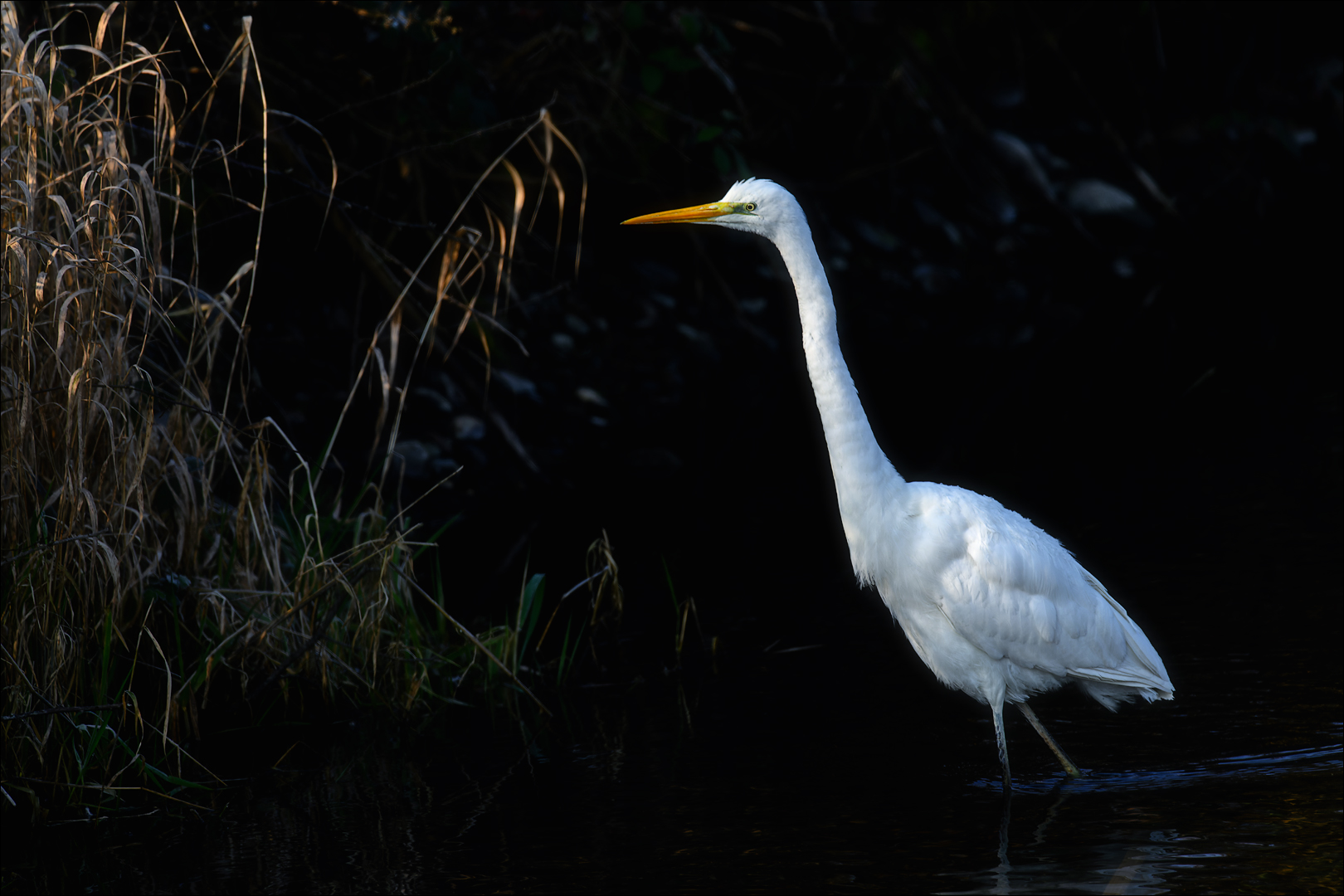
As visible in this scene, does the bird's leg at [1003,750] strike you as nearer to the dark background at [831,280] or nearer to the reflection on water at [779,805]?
the reflection on water at [779,805]

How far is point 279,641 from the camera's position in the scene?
4355 mm

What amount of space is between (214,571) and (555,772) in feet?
4.32

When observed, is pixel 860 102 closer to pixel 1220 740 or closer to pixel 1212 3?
pixel 1212 3

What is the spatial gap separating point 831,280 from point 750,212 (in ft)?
22.8

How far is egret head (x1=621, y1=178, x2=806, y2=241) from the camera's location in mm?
3967

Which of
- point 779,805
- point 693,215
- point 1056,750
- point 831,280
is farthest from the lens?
point 831,280

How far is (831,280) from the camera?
10.9 metres

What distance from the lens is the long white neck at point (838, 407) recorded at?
400 centimetres

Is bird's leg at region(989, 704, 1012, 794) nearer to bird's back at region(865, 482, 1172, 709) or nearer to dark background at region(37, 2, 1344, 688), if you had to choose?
bird's back at region(865, 482, 1172, 709)

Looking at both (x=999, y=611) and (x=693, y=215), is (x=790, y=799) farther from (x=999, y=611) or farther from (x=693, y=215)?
(x=693, y=215)

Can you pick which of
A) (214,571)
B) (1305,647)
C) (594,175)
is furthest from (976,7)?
(214,571)

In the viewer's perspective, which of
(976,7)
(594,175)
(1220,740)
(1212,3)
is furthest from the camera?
(1212,3)

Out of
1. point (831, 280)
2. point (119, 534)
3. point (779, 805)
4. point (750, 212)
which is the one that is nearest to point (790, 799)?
point (779, 805)

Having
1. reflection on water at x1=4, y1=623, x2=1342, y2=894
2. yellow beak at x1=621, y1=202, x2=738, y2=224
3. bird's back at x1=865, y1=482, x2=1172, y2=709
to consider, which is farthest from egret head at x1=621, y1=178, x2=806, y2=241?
reflection on water at x1=4, y1=623, x2=1342, y2=894
